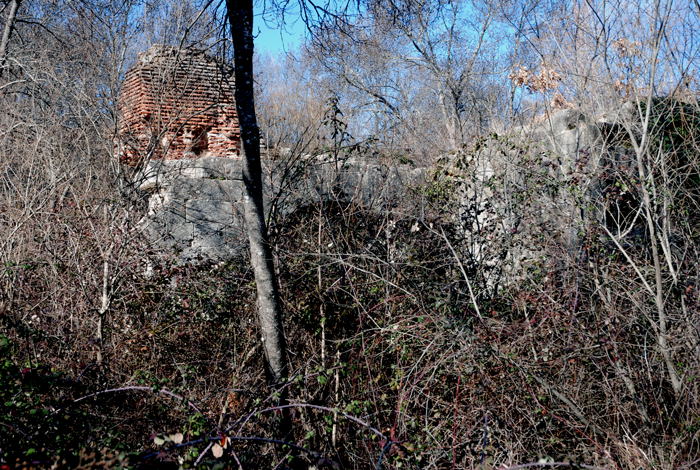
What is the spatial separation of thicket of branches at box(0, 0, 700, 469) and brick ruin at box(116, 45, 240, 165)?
0.51m

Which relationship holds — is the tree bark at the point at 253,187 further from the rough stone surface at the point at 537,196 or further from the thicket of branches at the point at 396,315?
the rough stone surface at the point at 537,196

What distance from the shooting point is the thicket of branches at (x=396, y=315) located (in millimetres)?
4578

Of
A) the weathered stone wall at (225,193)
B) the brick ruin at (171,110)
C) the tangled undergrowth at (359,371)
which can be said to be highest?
the brick ruin at (171,110)

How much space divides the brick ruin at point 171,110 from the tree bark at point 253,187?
1.42 metres

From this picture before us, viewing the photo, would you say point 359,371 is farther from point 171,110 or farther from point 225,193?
point 171,110

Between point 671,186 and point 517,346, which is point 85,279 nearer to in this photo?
point 517,346

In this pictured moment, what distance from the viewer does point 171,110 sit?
303 inches

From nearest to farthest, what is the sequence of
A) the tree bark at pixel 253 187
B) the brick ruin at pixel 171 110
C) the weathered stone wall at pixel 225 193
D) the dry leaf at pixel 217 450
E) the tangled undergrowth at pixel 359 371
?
the dry leaf at pixel 217 450 → the tangled undergrowth at pixel 359 371 → the tree bark at pixel 253 187 → the weathered stone wall at pixel 225 193 → the brick ruin at pixel 171 110

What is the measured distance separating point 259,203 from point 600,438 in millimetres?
3099

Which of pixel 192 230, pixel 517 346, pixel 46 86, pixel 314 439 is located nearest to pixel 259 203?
pixel 314 439

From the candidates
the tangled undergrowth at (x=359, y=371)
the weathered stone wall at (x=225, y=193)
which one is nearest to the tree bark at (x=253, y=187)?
the tangled undergrowth at (x=359, y=371)

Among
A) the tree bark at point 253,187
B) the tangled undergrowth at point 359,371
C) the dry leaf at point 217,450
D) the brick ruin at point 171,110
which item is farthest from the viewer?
the brick ruin at point 171,110

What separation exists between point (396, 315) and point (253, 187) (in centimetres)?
194

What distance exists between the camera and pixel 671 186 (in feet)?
19.7
